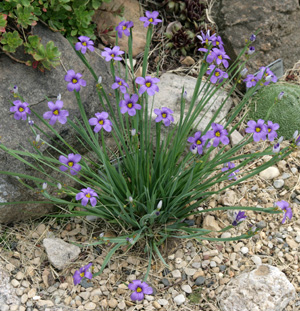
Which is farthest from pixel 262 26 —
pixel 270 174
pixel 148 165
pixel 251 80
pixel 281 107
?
pixel 148 165

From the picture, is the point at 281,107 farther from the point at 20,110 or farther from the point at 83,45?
the point at 20,110

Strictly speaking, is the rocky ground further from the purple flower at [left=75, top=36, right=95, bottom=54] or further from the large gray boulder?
the purple flower at [left=75, top=36, right=95, bottom=54]

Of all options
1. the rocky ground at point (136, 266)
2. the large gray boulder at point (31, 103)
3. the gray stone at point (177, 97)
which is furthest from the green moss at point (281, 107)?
the large gray boulder at point (31, 103)

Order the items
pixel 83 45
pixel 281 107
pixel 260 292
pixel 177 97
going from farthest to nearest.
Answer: pixel 281 107, pixel 177 97, pixel 260 292, pixel 83 45

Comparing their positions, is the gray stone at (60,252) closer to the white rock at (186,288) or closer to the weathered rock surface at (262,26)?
the white rock at (186,288)

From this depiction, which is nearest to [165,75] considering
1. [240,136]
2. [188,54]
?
[188,54]

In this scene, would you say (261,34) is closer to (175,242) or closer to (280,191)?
(280,191)
